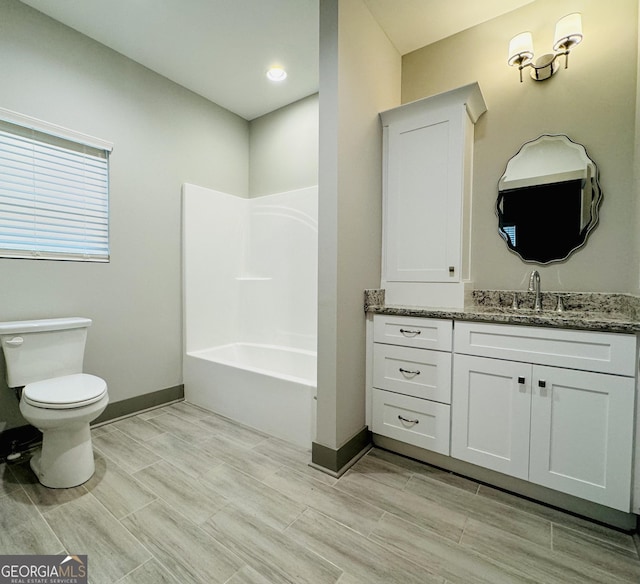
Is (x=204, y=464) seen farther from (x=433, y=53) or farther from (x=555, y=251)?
(x=433, y=53)

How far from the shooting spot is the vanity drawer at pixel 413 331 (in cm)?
180

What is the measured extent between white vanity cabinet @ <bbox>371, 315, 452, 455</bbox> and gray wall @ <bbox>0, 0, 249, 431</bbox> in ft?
5.99

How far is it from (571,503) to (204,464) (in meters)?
1.88

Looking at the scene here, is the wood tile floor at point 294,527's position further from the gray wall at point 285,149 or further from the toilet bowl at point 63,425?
the gray wall at point 285,149

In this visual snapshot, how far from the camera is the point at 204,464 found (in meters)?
1.86

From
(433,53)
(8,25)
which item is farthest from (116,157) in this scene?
(433,53)

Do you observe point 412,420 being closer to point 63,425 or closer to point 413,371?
point 413,371

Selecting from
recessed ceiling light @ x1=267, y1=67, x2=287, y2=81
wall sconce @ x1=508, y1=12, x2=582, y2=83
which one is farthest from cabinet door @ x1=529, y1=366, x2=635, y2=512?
recessed ceiling light @ x1=267, y1=67, x2=287, y2=81

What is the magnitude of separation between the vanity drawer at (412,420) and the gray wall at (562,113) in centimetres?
91

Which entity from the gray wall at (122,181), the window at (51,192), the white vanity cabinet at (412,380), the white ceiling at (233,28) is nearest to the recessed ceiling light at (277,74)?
the white ceiling at (233,28)

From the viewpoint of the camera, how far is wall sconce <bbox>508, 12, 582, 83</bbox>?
1728 mm

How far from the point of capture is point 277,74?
8.57 feet

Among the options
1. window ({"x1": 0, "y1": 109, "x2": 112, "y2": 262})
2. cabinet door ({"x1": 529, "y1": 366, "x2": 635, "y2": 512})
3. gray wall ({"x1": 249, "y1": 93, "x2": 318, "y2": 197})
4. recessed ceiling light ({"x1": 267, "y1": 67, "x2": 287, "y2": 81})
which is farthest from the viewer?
gray wall ({"x1": 249, "y1": 93, "x2": 318, "y2": 197})

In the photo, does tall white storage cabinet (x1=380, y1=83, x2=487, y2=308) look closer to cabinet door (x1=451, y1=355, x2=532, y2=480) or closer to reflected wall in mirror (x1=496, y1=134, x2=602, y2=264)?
reflected wall in mirror (x1=496, y1=134, x2=602, y2=264)
